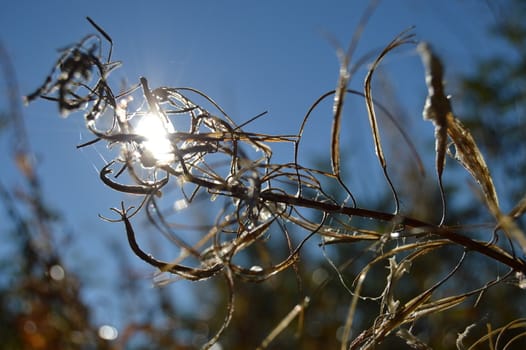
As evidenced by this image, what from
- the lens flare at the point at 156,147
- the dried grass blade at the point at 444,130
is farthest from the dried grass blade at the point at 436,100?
the lens flare at the point at 156,147

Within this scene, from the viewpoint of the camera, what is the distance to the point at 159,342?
1.50 metres

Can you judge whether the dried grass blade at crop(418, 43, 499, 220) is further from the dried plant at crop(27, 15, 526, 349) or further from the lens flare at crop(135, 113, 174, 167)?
the lens flare at crop(135, 113, 174, 167)

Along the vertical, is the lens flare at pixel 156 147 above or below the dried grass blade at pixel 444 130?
above

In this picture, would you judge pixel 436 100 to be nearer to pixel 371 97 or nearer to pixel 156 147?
pixel 371 97

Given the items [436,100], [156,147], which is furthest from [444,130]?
[156,147]

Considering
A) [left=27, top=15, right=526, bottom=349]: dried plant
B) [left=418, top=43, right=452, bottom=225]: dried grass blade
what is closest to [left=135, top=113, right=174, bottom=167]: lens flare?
[left=27, top=15, right=526, bottom=349]: dried plant

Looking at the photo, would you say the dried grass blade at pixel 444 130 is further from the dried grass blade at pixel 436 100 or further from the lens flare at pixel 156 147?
the lens flare at pixel 156 147

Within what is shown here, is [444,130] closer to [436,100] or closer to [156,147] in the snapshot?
[436,100]

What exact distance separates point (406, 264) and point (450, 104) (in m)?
0.15

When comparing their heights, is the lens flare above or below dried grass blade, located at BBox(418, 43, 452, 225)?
above

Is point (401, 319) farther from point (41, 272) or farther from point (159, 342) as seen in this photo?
point (41, 272)

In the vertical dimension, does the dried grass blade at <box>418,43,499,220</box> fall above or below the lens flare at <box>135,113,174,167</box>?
below

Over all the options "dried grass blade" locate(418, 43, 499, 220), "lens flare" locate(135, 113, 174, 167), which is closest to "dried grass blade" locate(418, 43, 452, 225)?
"dried grass blade" locate(418, 43, 499, 220)

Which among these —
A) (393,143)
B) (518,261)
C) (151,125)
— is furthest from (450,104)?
(393,143)
